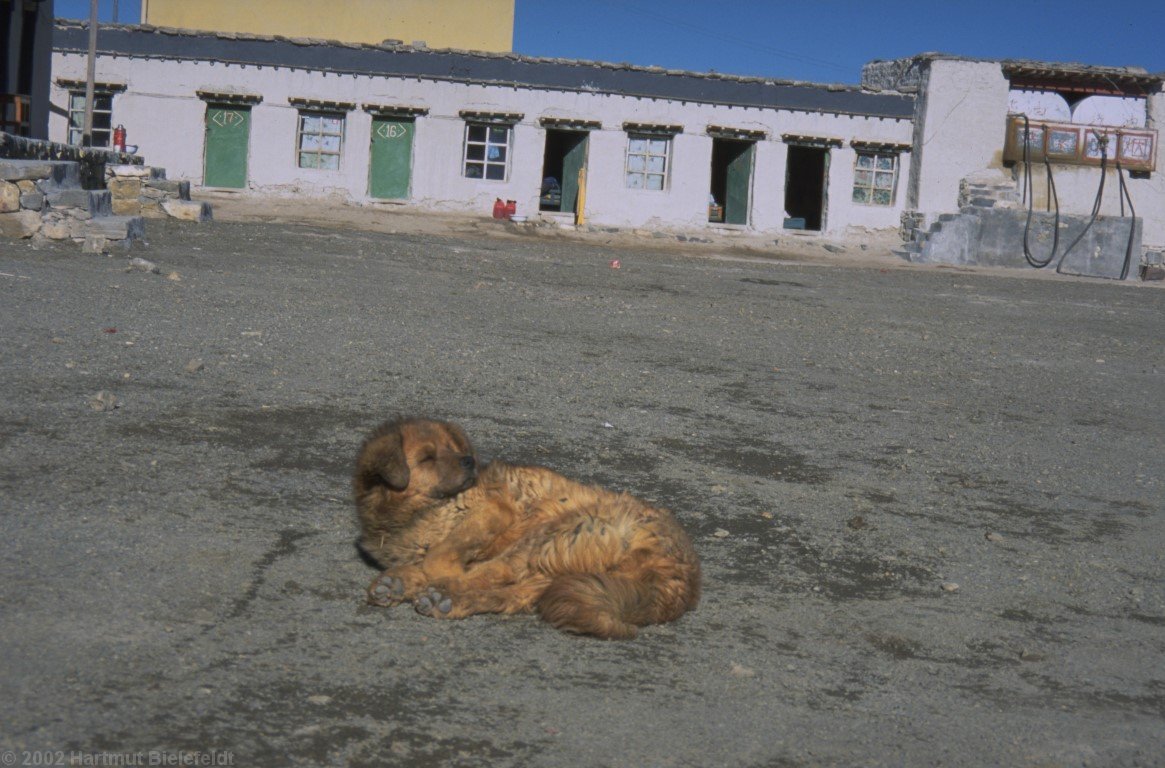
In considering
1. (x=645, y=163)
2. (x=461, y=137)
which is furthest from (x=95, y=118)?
(x=645, y=163)

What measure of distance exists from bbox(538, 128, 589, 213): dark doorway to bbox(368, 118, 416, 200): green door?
3.32 meters

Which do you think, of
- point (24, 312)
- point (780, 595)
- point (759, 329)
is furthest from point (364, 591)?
point (759, 329)

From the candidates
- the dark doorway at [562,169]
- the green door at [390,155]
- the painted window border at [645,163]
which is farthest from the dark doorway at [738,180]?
the green door at [390,155]

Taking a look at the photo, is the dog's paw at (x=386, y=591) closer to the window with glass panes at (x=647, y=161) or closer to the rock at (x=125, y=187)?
the rock at (x=125, y=187)

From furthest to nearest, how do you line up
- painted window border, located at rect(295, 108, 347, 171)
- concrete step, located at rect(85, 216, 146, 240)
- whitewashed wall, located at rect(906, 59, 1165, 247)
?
1. whitewashed wall, located at rect(906, 59, 1165, 247)
2. painted window border, located at rect(295, 108, 347, 171)
3. concrete step, located at rect(85, 216, 146, 240)

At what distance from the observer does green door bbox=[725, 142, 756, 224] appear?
1196 inches

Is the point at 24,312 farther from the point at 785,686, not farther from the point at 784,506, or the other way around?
the point at 785,686

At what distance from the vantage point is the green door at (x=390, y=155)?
1126 inches

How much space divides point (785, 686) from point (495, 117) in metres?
26.4

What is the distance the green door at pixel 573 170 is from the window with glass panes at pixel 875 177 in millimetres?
7103

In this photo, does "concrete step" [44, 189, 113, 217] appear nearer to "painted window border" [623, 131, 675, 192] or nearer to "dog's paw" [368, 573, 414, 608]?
"dog's paw" [368, 573, 414, 608]

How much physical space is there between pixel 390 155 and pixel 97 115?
673cm

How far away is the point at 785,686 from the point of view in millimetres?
3457

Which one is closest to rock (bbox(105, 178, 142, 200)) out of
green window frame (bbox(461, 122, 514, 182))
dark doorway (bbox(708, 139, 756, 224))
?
green window frame (bbox(461, 122, 514, 182))
